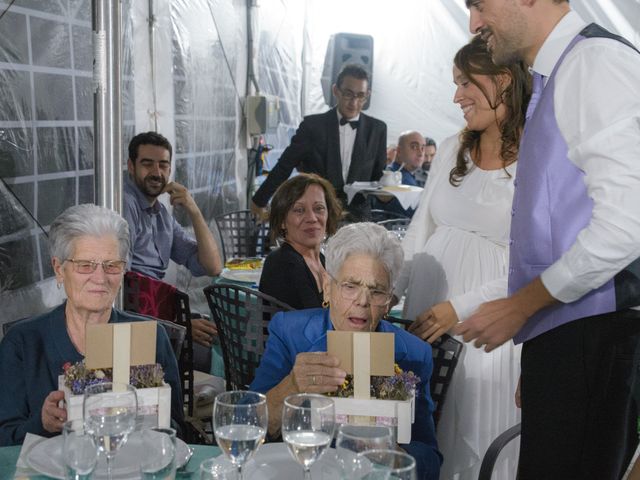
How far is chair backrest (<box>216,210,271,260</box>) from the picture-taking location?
19.3 ft

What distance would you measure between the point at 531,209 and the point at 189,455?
0.94m

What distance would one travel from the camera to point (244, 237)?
595cm

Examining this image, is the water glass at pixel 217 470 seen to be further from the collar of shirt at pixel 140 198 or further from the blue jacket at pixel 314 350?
the collar of shirt at pixel 140 198

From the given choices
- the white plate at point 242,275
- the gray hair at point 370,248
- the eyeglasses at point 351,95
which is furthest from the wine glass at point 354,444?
the eyeglasses at point 351,95

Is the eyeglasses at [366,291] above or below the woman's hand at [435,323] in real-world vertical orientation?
above

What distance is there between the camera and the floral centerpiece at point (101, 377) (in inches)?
Answer: 62.7

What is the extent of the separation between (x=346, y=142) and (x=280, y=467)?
197 inches

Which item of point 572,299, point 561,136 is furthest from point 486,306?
point 561,136

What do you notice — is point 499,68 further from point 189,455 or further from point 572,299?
point 189,455

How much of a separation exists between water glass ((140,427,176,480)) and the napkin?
266mm

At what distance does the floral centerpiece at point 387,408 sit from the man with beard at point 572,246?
366 millimetres

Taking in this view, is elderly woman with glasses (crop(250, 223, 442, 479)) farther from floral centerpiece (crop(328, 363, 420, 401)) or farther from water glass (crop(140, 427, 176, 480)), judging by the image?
water glass (crop(140, 427, 176, 480))

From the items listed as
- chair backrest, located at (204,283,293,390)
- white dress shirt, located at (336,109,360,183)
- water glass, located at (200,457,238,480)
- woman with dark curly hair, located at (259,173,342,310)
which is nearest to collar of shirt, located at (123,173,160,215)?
woman with dark curly hair, located at (259,173,342,310)

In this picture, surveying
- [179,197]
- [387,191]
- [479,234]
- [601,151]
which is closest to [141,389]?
[601,151]
